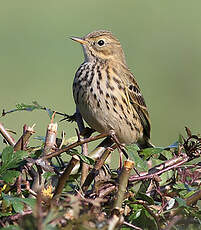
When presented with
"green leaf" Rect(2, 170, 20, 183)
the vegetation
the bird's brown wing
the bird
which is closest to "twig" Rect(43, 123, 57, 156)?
the vegetation

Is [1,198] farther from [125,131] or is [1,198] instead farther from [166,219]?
[125,131]

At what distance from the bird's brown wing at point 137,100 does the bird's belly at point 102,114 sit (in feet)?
0.59

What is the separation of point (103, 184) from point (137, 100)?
323 cm

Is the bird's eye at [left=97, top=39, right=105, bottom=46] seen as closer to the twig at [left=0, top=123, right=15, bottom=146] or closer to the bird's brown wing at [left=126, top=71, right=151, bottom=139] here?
the bird's brown wing at [left=126, top=71, right=151, bottom=139]

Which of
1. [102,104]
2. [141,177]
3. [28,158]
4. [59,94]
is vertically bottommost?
[59,94]

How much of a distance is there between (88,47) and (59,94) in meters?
3.75

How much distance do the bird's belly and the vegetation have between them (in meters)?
2.16

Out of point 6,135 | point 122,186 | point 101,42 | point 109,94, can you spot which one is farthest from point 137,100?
point 122,186

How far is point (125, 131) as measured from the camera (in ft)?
16.6

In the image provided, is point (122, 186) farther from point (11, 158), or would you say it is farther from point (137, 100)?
point (137, 100)

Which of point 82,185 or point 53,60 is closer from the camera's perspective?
point 82,185

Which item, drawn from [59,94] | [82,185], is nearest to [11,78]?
[59,94]

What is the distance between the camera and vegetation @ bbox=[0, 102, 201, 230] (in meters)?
1.83

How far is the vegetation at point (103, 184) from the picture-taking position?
1.83 meters
